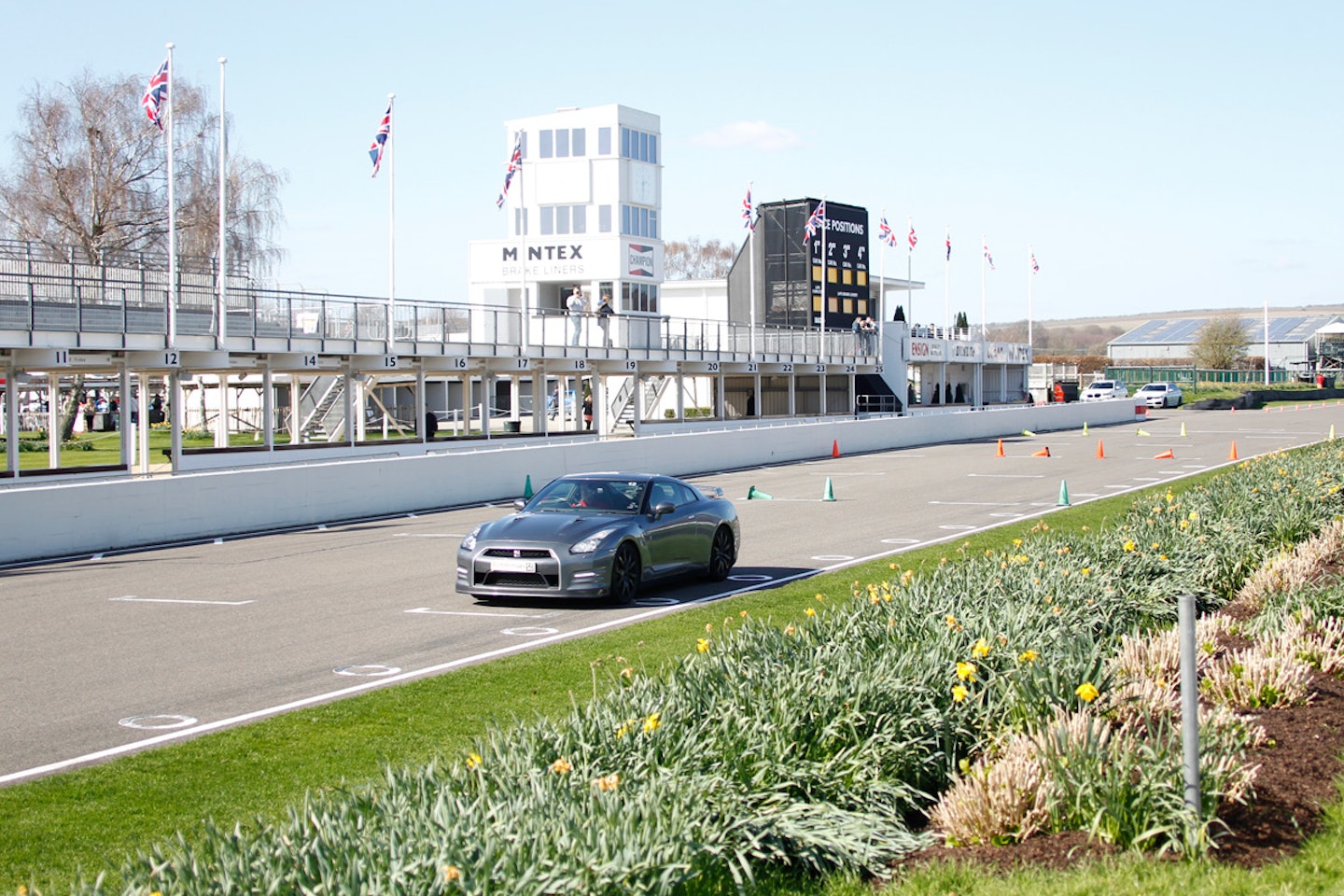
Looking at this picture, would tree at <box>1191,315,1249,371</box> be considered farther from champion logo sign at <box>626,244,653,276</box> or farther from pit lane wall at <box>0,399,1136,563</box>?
pit lane wall at <box>0,399,1136,563</box>

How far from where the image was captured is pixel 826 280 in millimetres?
64938

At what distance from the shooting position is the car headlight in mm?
13906

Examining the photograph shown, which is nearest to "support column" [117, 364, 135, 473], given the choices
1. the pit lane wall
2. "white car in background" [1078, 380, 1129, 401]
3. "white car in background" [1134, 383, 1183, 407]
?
the pit lane wall

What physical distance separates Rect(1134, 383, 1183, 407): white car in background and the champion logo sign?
32409 mm

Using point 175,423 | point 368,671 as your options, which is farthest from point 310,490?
point 368,671

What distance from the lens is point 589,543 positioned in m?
14.0

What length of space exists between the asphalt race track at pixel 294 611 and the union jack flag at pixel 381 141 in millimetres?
12559

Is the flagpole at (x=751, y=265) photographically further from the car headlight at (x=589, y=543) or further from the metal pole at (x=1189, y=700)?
the metal pole at (x=1189, y=700)

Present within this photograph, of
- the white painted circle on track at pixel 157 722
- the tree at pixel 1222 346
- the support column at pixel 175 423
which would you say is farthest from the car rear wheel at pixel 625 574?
the tree at pixel 1222 346

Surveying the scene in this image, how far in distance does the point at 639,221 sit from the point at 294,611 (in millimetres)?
53853

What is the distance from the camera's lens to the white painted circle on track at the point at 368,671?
1059 centimetres

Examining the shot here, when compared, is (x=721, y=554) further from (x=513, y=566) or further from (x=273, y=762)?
(x=273, y=762)

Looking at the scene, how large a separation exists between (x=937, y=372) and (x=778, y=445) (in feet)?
129

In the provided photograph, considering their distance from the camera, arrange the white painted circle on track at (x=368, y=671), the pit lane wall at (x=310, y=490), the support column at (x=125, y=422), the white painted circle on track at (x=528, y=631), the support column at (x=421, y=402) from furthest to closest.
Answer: the support column at (x=421, y=402) → the support column at (x=125, y=422) → the pit lane wall at (x=310, y=490) → the white painted circle on track at (x=528, y=631) → the white painted circle on track at (x=368, y=671)
